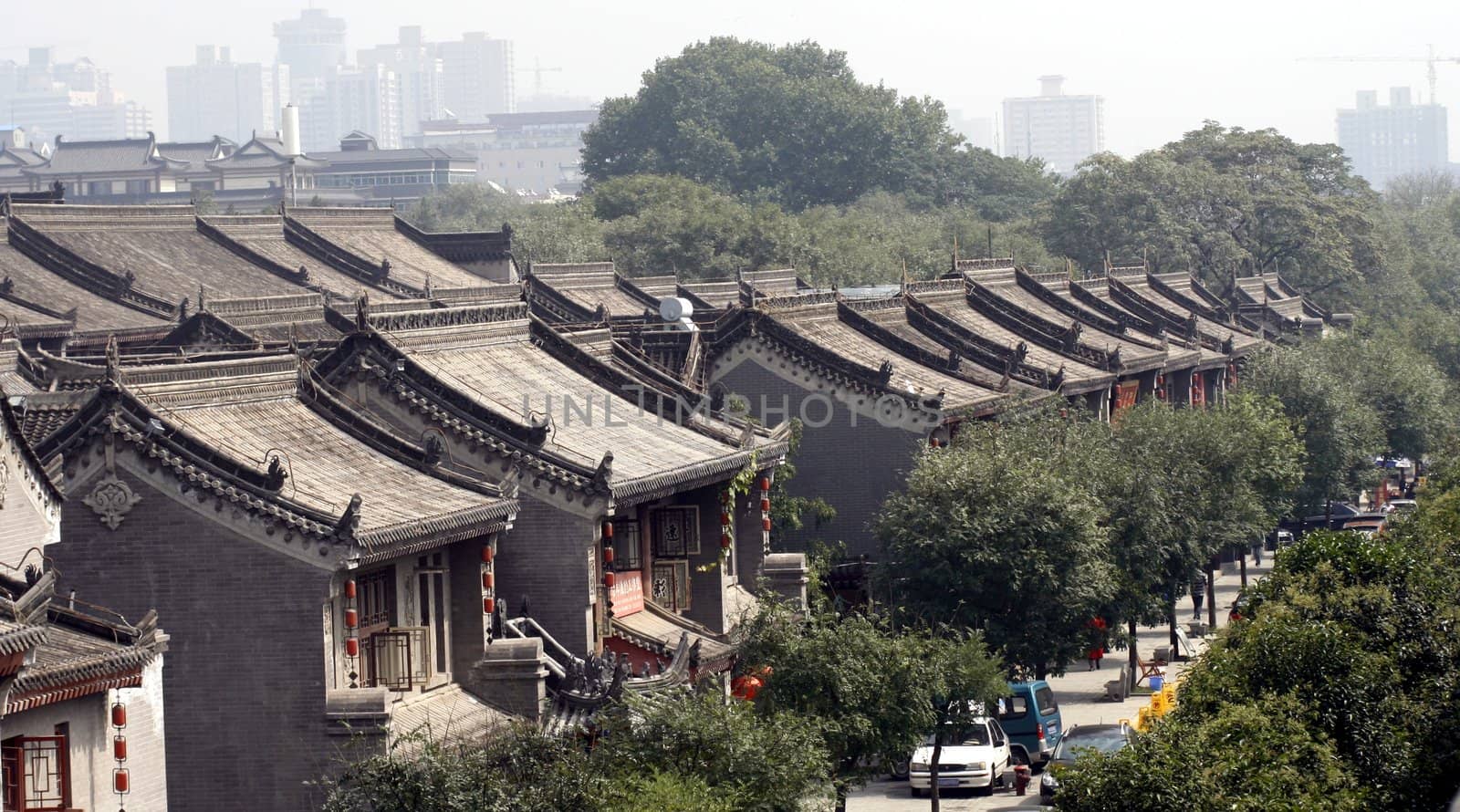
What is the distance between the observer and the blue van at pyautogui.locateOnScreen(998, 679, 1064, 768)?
37000 mm

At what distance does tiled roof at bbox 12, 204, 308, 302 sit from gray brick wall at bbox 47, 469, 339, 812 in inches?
983

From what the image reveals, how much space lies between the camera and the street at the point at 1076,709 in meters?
34.1

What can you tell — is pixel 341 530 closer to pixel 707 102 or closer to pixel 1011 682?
pixel 1011 682

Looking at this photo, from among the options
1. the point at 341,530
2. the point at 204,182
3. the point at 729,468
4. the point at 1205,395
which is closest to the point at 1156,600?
the point at 729,468

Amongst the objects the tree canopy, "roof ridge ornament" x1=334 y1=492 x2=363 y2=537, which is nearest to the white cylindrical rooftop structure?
the tree canopy

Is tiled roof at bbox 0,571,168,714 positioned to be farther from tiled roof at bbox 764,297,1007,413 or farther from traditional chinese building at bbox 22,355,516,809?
tiled roof at bbox 764,297,1007,413

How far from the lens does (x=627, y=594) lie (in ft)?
104

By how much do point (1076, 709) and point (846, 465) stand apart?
6520mm

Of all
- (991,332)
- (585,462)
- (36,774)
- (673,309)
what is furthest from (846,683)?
(991,332)

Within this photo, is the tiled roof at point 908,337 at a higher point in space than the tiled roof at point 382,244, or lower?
lower

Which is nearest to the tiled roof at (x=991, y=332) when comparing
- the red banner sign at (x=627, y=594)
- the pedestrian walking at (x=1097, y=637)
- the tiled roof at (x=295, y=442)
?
the pedestrian walking at (x=1097, y=637)

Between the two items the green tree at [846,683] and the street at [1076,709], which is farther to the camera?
the street at [1076,709]

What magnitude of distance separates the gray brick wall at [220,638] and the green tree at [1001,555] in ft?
43.9

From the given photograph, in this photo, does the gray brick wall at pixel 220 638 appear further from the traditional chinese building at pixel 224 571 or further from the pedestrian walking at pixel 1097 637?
the pedestrian walking at pixel 1097 637
